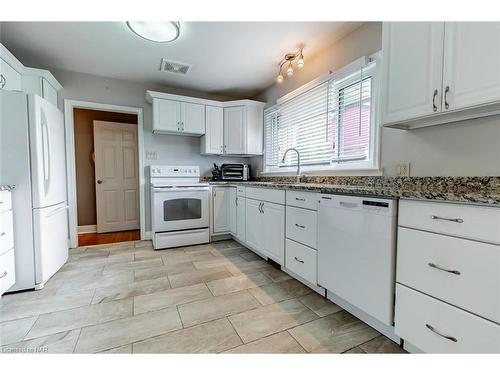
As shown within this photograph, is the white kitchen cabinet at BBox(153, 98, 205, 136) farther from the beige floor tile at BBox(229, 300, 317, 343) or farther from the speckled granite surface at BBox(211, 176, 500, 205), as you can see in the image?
the beige floor tile at BBox(229, 300, 317, 343)

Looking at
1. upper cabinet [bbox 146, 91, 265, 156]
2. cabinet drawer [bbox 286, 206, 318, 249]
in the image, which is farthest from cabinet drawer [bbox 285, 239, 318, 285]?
upper cabinet [bbox 146, 91, 265, 156]

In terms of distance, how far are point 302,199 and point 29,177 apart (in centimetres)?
231

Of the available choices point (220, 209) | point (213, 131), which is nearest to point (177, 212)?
point (220, 209)

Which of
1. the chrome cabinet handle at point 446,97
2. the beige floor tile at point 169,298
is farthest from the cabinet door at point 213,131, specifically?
the chrome cabinet handle at point 446,97

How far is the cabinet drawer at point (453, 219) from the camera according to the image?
2.94ft

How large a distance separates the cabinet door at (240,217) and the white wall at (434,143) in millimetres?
1692

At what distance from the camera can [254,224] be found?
2689mm

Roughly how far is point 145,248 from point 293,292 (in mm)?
2165

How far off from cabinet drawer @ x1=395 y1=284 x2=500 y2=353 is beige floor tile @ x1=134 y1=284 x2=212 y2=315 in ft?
4.42

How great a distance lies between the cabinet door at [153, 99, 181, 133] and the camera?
3.21 m

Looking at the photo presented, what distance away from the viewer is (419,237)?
44.3 inches

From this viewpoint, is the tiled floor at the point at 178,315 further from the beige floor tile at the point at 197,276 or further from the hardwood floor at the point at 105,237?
the hardwood floor at the point at 105,237
